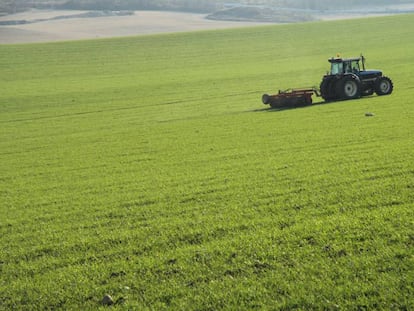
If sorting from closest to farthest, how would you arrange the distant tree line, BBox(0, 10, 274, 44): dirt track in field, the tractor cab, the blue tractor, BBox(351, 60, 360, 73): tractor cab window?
the blue tractor < the tractor cab < BBox(351, 60, 360, 73): tractor cab window < BBox(0, 10, 274, 44): dirt track in field < the distant tree line

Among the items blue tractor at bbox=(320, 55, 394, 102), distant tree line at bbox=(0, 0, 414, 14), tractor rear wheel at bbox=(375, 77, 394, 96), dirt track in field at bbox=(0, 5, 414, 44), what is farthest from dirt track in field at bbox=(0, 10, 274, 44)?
tractor rear wheel at bbox=(375, 77, 394, 96)

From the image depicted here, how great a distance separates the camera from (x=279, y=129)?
62.3 feet

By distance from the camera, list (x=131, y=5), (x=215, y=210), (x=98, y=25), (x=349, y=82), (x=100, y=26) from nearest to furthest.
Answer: (x=215, y=210)
(x=349, y=82)
(x=100, y=26)
(x=98, y=25)
(x=131, y=5)

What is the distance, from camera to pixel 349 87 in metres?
26.1

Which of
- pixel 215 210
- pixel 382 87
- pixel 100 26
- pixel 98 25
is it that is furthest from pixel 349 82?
pixel 98 25

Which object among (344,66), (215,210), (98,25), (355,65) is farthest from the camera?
(98,25)

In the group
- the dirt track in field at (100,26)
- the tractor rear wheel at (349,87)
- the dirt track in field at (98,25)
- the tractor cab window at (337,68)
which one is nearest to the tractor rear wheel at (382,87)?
the tractor rear wheel at (349,87)

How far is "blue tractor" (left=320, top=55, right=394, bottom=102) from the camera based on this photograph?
26.0m

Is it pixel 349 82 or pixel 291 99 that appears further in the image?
pixel 349 82

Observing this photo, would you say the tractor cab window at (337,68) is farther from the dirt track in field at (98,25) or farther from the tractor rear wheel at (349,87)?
Result: the dirt track in field at (98,25)

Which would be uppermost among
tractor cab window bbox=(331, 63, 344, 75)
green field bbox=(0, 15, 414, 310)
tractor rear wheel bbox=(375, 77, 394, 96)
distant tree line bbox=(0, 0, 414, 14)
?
distant tree line bbox=(0, 0, 414, 14)

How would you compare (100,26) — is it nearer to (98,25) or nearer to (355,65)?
(98,25)

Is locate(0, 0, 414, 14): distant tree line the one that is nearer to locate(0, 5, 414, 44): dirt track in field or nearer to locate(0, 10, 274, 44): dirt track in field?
locate(0, 5, 414, 44): dirt track in field

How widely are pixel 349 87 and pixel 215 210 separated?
693 inches
